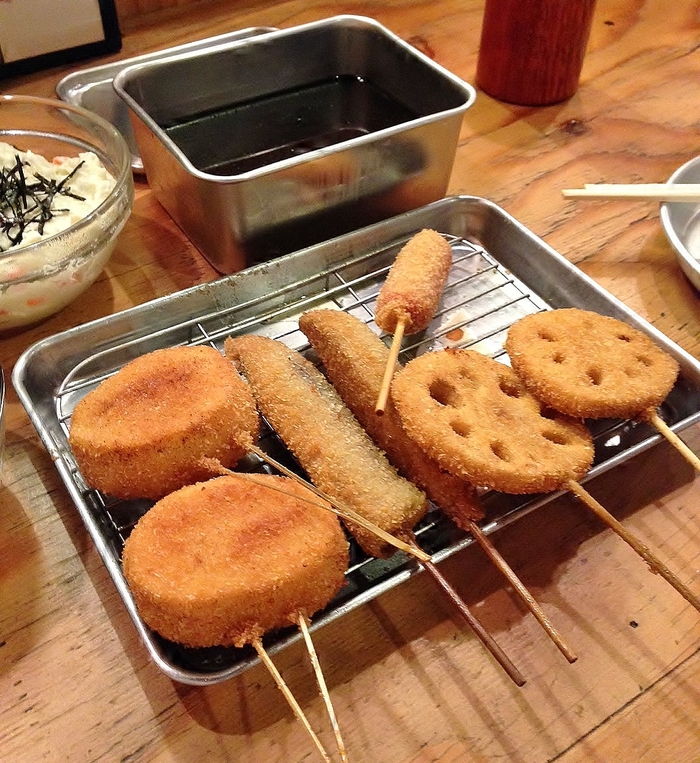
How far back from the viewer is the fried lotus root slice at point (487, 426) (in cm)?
113

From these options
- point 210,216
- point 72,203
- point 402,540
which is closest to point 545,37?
point 210,216

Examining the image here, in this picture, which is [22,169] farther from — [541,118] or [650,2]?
[650,2]

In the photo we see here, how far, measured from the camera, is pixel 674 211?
1853 millimetres

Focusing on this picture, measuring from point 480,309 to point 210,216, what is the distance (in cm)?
67

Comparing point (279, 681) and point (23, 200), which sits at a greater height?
point (23, 200)

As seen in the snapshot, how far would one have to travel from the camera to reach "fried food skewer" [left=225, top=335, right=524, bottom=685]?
3.73ft

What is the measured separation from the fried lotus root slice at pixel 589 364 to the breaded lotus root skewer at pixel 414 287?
0.20 m

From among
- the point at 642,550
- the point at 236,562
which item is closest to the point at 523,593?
the point at 642,550

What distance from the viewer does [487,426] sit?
119 cm

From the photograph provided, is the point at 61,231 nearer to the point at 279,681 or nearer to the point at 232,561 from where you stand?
the point at 232,561

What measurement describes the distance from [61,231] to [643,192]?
56.3 inches

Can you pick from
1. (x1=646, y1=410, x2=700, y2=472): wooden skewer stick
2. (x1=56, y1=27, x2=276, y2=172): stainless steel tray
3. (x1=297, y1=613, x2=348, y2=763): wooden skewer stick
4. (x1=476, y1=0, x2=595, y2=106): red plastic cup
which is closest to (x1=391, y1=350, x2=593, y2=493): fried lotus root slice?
(x1=646, y1=410, x2=700, y2=472): wooden skewer stick

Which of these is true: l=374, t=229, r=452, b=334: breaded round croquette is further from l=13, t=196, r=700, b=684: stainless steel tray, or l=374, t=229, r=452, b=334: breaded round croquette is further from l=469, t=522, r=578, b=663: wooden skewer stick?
l=469, t=522, r=578, b=663: wooden skewer stick

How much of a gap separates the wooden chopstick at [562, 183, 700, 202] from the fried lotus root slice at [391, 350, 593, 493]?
2.57 feet
